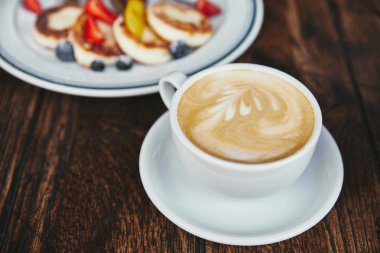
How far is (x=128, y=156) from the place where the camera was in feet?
3.73

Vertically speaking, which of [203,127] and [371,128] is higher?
[203,127]

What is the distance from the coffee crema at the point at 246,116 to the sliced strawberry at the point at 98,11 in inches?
25.5

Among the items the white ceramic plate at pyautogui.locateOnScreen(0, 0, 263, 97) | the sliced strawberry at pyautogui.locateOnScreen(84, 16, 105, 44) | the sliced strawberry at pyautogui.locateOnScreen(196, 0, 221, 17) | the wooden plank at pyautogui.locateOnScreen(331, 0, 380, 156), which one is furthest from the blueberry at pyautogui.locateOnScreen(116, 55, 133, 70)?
the wooden plank at pyautogui.locateOnScreen(331, 0, 380, 156)

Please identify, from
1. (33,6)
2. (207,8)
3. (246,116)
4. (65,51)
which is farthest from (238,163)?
(33,6)

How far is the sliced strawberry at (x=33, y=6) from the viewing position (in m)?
1.59

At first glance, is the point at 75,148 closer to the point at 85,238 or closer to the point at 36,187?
the point at 36,187

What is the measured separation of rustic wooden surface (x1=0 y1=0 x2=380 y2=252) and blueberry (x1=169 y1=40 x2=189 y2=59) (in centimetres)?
20

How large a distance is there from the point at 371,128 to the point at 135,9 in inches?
32.6

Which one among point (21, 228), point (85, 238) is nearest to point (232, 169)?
point (85, 238)

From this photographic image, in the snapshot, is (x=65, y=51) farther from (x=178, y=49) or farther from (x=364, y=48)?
(x=364, y=48)

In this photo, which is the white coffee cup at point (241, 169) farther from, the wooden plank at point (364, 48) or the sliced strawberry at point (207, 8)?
the sliced strawberry at point (207, 8)

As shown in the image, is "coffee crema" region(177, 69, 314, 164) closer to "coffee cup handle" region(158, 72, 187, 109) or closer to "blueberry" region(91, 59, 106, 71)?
"coffee cup handle" region(158, 72, 187, 109)

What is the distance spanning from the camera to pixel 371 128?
1204mm

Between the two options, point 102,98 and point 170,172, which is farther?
point 102,98
